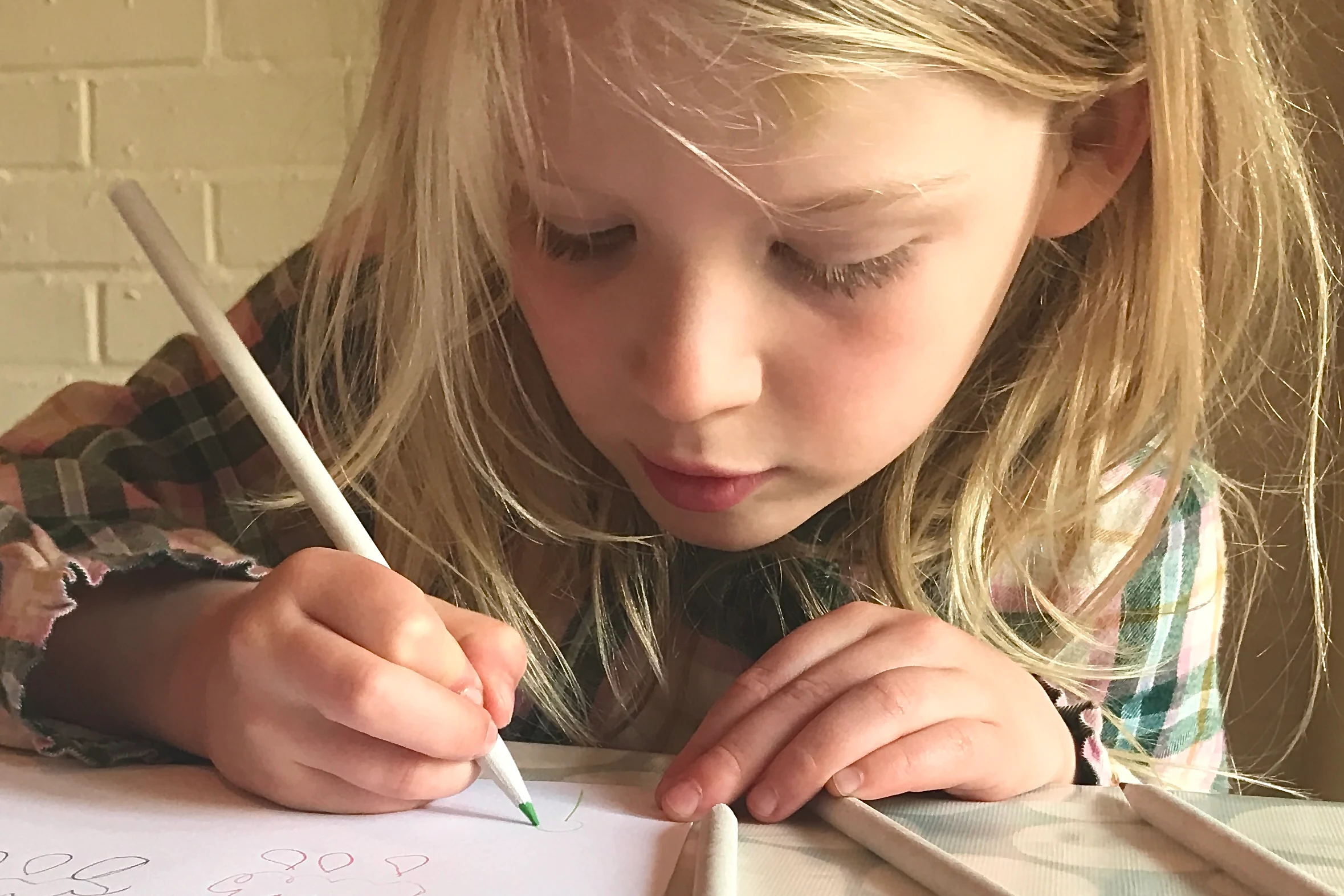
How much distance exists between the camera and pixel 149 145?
110 centimetres

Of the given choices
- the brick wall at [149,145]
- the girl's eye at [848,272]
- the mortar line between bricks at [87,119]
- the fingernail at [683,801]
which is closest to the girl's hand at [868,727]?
the fingernail at [683,801]

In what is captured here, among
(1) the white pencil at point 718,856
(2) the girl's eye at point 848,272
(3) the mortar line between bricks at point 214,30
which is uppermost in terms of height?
(3) the mortar line between bricks at point 214,30

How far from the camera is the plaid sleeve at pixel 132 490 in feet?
1.35

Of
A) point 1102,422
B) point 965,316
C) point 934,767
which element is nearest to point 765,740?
point 934,767

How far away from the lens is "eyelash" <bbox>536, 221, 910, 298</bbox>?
41cm

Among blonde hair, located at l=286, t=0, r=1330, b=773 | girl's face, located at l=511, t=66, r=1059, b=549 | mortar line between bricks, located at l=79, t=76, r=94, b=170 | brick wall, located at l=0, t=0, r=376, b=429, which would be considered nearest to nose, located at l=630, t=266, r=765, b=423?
girl's face, located at l=511, t=66, r=1059, b=549

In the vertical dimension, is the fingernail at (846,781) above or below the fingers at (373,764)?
below

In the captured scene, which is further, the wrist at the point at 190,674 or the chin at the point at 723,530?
the chin at the point at 723,530

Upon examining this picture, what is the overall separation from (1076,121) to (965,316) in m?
0.10

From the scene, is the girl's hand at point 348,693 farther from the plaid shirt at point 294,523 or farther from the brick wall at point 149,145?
the brick wall at point 149,145

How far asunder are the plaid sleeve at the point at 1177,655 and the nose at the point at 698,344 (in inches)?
12.3

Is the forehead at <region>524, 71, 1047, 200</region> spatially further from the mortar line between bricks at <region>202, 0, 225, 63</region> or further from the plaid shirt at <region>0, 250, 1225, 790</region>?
the mortar line between bricks at <region>202, 0, 225, 63</region>

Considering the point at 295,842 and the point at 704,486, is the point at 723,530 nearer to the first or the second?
the point at 704,486

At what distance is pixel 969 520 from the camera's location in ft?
1.86
